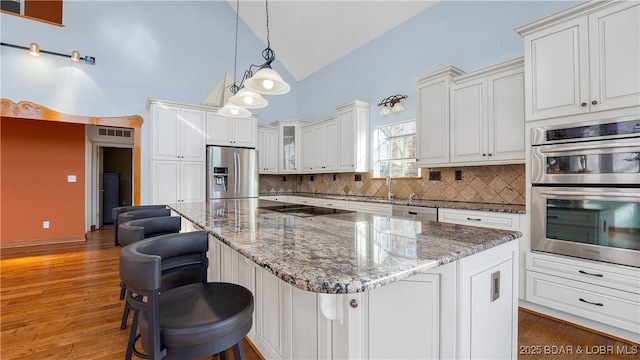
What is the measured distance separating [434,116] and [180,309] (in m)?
3.12

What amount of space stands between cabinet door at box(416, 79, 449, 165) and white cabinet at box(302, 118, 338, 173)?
162 centimetres

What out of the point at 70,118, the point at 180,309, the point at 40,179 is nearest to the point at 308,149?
the point at 70,118

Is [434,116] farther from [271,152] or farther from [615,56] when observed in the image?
[271,152]

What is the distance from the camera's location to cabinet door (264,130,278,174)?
559 centimetres

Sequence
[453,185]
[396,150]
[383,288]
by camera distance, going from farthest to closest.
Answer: [396,150] → [453,185] → [383,288]

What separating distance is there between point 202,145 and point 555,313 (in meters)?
4.75

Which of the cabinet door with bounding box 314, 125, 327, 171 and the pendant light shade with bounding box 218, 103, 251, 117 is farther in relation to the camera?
the cabinet door with bounding box 314, 125, 327, 171

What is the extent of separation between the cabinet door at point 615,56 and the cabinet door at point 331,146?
3176 millimetres

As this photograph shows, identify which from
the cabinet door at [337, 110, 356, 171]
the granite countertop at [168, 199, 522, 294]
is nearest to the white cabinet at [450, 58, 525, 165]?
the cabinet door at [337, 110, 356, 171]

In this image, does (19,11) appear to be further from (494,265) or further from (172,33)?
(494,265)

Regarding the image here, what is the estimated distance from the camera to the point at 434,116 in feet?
10.7

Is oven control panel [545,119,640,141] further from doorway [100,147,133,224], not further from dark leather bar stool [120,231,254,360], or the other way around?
doorway [100,147,133,224]

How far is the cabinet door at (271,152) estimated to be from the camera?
5.59m

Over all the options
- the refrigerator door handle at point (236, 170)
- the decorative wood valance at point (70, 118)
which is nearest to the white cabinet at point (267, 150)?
the refrigerator door handle at point (236, 170)
